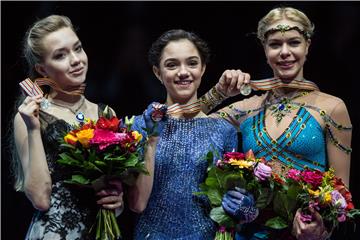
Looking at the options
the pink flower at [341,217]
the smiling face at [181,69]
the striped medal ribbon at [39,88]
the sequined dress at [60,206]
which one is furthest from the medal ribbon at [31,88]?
the pink flower at [341,217]

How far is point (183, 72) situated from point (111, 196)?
2.26 feet

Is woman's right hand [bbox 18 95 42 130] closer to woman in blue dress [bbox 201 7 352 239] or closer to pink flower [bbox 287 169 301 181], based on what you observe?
woman in blue dress [bbox 201 7 352 239]

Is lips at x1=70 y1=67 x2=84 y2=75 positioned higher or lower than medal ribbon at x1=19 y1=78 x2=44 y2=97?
higher

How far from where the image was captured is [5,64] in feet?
15.5

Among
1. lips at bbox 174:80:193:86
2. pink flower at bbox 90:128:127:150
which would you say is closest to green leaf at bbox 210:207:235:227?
pink flower at bbox 90:128:127:150

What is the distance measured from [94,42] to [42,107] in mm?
1276

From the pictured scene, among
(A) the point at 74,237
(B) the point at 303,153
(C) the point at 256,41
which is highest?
(C) the point at 256,41

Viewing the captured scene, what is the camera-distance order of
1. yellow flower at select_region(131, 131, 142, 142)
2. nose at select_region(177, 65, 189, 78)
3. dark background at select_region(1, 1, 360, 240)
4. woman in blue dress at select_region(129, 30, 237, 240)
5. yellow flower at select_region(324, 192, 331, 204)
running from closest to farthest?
yellow flower at select_region(324, 192, 331, 204)
yellow flower at select_region(131, 131, 142, 142)
woman in blue dress at select_region(129, 30, 237, 240)
nose at select_region(177, 65, 189, 78)
dark background at select_region(1, 1, 360, 240)

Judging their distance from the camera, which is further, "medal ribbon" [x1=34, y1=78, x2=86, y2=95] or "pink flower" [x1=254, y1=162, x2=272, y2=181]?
"medal ribbon" [x1=34, y1=78, x2=86, y2=95]

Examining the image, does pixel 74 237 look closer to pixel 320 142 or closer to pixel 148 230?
pixel 148 230

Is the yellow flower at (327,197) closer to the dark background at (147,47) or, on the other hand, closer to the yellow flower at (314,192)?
the yellow flower at (314,192)

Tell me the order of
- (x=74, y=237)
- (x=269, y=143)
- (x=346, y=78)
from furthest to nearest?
1. (x=346, y=78)
2. (x=269, y=143)
3. (x=74, y=237)

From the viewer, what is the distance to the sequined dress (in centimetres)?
343

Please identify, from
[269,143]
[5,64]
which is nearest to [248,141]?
[269,143]
